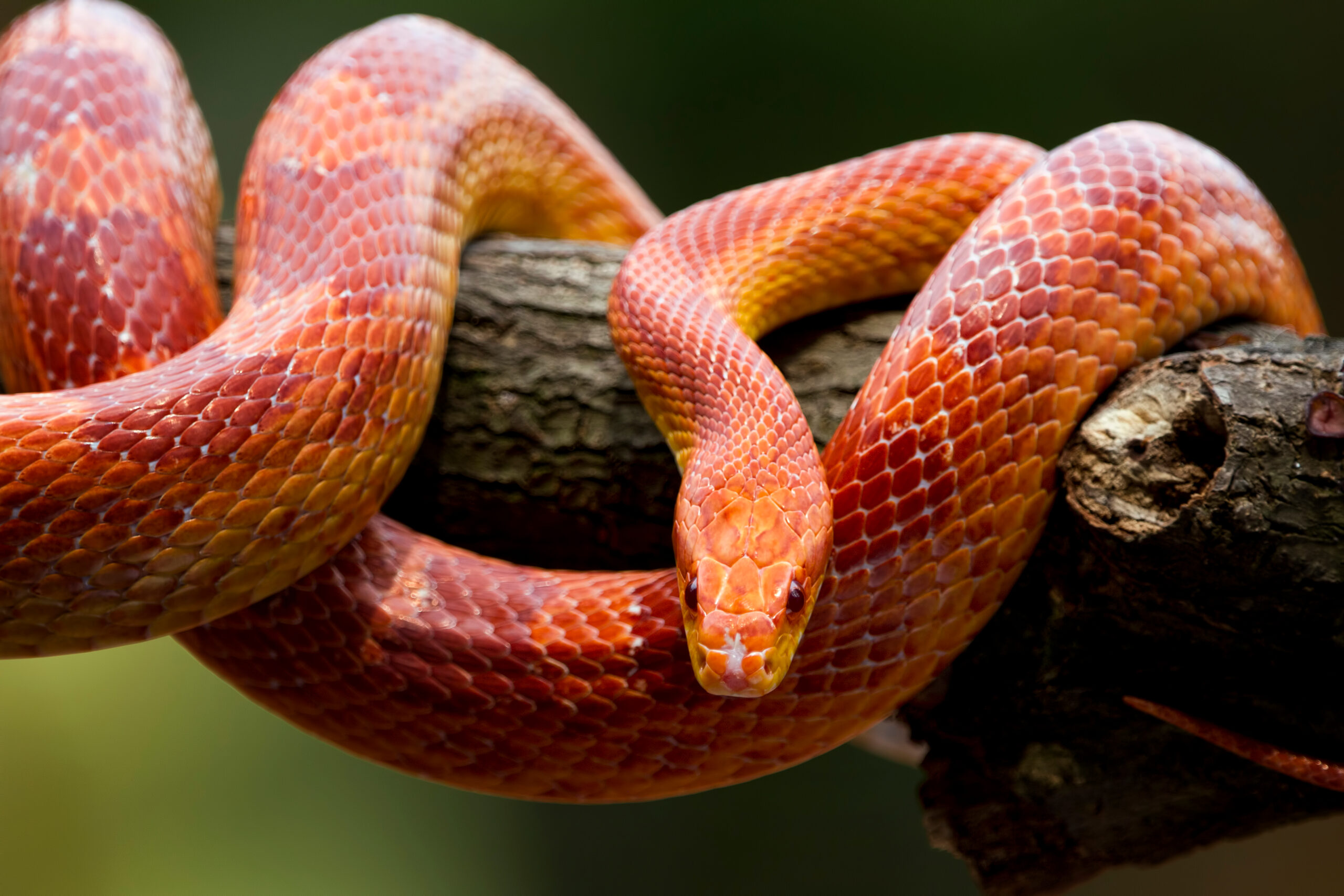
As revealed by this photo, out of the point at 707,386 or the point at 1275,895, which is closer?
the point at 707,386

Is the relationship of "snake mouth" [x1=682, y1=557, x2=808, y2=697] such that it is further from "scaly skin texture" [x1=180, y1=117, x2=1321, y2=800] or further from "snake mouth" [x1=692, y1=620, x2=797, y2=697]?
"scaly skin texture" [x1=180, y1=117, x2=1321, y2=800]

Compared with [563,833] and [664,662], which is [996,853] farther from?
[563,833]

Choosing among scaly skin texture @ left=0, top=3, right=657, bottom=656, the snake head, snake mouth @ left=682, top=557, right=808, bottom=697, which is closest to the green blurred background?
scaly skin texture @ left=0, top=3, right=657, bottom=656

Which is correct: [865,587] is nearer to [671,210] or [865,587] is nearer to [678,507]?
[678,507]

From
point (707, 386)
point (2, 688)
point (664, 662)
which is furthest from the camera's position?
point (2, 688)

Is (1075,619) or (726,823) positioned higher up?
(1075,619)

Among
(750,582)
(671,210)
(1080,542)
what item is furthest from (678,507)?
(671,210)

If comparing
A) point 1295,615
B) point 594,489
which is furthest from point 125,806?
point 1295,615

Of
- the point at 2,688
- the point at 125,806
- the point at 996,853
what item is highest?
the point at 996,853
